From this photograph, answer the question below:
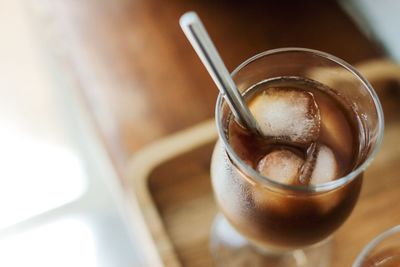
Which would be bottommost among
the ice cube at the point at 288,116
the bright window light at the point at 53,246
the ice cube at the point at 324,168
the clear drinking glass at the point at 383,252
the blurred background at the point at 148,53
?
the clear drinking glass at the point at 383,252

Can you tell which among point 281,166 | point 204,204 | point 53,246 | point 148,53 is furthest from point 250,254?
point 53,246

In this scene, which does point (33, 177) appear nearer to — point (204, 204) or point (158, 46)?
point (158, 46)

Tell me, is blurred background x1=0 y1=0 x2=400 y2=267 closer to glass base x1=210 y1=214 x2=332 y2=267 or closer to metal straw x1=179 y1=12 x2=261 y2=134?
glass base x1=210 y1=214 x2=332 y2=267

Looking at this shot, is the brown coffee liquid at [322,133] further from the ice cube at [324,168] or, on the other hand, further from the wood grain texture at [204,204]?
the wood grain texture at [204,204]

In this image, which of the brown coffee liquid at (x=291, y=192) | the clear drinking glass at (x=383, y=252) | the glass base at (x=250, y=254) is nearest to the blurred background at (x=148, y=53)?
the glass base at (x=250, y=254)

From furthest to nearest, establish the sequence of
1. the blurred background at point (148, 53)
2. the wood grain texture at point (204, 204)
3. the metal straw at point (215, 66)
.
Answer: the blurred background at point (148, 53), the wood grain texture at point (204, 204), the metal straw at point (215, 66)

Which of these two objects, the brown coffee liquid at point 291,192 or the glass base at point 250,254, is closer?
the brown coffee liquid at point 291,192

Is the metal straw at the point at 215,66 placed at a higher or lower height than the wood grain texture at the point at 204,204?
higher

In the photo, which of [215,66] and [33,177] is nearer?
[215,66]
